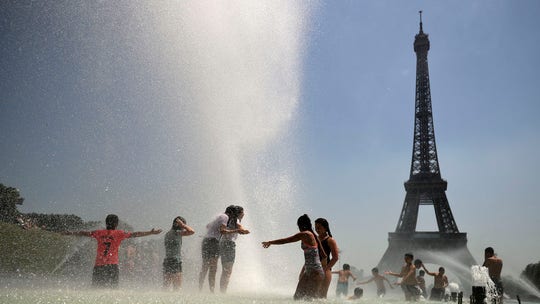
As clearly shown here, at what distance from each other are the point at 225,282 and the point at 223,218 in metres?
1.60

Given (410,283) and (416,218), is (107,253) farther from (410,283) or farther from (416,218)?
(416,218)

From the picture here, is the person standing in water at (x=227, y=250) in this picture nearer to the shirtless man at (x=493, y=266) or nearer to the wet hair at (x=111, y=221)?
the wet hair at (x=111, y=221)

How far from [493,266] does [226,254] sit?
24.1ft

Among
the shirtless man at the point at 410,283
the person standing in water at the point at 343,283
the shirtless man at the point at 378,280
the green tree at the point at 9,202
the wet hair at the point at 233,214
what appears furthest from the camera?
the green tree at the point at 9,202

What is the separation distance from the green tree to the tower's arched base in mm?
50655

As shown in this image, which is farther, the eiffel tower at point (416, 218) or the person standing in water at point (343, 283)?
the eiffel tower at point (416, 218)

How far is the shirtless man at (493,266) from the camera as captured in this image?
441 inches

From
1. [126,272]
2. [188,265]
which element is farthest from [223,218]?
[188,265]

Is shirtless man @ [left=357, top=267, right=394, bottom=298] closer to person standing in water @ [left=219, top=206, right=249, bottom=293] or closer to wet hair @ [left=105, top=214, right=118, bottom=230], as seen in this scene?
person standing in water @ [left=219, top=206, right=249, bottom=293]

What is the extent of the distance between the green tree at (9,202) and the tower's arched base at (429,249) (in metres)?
50.7

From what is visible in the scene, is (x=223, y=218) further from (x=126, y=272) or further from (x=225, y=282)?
(x=126, y=272)

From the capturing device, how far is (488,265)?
1127cm

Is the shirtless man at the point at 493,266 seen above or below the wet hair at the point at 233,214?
below

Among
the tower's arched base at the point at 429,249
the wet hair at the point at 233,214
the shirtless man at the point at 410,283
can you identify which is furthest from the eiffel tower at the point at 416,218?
the wet hair at the point at 233,214
